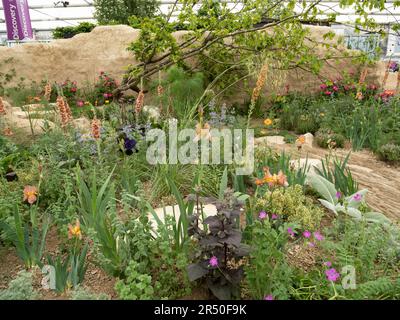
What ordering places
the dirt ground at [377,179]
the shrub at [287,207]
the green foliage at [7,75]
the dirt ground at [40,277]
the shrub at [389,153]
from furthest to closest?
the green foliage at [7,75]
the shrub at [389,153]
the dirt ground at [377,179]
the shrub at [287,207]
the dirt ground at [40,277]

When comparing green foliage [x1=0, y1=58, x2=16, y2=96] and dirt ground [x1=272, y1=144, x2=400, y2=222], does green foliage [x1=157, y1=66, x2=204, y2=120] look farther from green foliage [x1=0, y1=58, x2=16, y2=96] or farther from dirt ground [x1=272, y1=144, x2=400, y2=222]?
green foliage [x1=0, y1=58, x2=16, y2=96]

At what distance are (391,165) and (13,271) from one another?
367 cm

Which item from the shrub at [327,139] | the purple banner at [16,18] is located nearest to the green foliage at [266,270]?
the shrub at [327,139]

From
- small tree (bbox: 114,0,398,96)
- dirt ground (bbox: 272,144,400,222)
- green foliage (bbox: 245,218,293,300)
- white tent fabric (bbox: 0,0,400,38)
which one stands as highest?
white tent fabric (bbox: 0,0,400,38)

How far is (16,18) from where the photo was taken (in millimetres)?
11438

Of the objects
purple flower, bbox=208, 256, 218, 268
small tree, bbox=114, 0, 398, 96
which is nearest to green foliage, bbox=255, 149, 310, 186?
purple flower, bbox=208, 256, 218, 268

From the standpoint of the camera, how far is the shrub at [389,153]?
374 centimetres

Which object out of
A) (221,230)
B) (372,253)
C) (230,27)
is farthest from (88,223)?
(230,27)

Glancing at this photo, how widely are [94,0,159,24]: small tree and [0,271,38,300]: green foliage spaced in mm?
11071

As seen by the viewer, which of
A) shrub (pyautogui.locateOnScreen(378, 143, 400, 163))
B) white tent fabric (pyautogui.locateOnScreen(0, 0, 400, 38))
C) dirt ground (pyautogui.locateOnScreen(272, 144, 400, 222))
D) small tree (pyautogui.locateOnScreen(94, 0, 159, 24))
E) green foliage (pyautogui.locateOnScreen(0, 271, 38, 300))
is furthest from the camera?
white tent fabric (pyautogui.locateOnScreen(0, 0, 400, 38))

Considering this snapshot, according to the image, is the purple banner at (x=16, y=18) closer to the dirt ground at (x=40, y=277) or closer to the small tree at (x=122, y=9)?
the small tree at (x=122, y=9)

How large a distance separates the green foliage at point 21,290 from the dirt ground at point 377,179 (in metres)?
2.16

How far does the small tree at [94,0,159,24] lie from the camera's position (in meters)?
11.3

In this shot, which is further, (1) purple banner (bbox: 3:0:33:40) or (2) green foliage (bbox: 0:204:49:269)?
(1) purple banner (bbox: 3:0:33:40)
